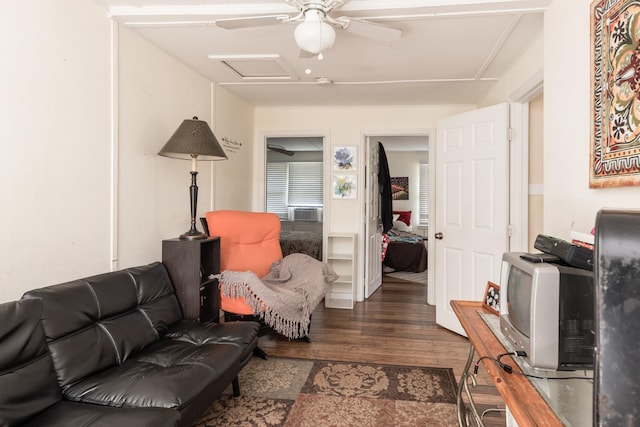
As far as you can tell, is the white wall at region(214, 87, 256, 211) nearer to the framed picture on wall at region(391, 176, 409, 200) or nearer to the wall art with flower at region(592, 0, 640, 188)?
the wall art with flower at region(592, 0, 640, 188)

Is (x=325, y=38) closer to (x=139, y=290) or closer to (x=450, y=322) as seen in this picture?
(x=139, y=290)

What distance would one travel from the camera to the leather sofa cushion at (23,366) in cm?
121

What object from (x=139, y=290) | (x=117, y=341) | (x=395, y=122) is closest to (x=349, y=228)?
(x=395, y=122)

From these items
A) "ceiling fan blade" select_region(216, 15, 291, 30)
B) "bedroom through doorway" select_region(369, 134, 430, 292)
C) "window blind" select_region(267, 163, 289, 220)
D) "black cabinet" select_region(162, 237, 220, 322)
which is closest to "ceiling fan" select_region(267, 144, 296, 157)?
"window blind" select_region(267, 163, 289, 220)

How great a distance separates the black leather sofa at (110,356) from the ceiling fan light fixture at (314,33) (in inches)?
63.7

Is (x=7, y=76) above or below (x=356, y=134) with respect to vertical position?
below

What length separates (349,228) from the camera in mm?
4387

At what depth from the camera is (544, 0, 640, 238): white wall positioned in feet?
5.11

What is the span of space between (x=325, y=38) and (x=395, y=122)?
2688 mm

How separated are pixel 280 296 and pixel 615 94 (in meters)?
2.21

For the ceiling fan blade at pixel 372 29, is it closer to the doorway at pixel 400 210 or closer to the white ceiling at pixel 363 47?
the white ceiling at pixel 363 47

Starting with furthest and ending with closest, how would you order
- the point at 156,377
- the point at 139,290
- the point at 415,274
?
the point at 415,274 < the point at 139,290 < the point at 156,377

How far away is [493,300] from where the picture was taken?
5.76ft

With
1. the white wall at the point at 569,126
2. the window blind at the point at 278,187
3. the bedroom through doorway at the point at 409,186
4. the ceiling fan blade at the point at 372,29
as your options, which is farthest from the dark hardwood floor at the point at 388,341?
the window blind at the point at 278,187
